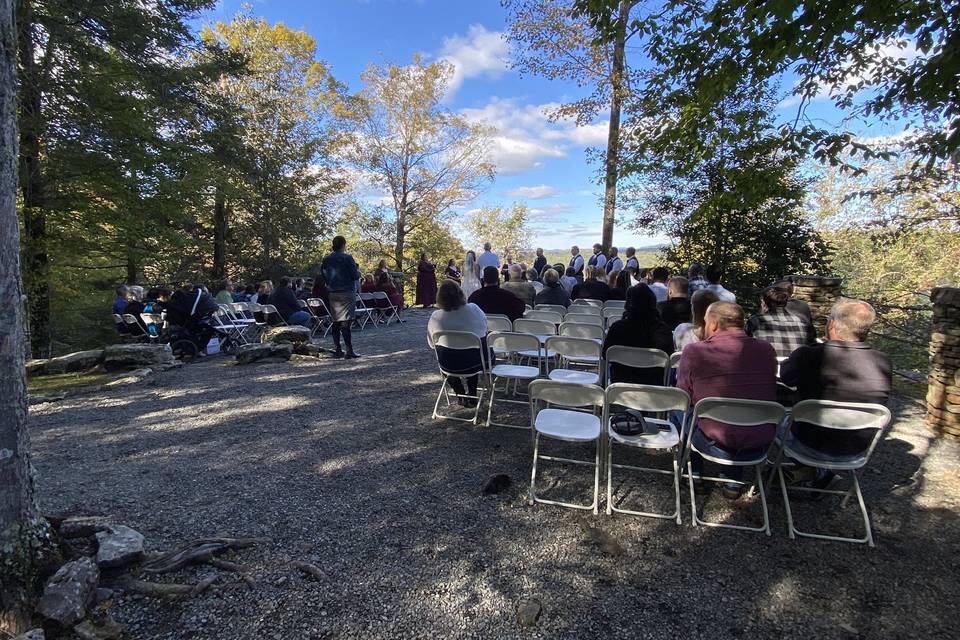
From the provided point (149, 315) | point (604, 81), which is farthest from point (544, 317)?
point (604, 81)

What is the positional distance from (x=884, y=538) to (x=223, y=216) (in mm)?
18388

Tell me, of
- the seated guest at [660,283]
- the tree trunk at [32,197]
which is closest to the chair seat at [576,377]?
the seated guest at [660,283]

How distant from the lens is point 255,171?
11.5 meters

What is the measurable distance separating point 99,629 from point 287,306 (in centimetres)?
860

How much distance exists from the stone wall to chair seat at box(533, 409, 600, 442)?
525cm

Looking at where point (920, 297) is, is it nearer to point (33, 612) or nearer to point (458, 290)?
point (458, 290)

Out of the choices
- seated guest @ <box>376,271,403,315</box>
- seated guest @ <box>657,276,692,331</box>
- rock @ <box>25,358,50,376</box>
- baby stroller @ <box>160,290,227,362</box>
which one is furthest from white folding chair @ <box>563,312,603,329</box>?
rock @ <box>25,358,50,376</box>

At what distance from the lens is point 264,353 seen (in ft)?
25.6

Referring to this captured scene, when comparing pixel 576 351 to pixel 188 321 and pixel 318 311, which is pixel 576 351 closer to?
pixel 188 321

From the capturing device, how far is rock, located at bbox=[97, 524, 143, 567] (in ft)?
7.18

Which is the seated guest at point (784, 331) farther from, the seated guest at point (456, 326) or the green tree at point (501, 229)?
the green tree at point (501, 229)

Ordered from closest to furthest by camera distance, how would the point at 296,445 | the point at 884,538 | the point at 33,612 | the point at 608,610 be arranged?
1. the point at 33,612
2. the point at 608,610
3. the point at 884,538
4. the point at 296,445

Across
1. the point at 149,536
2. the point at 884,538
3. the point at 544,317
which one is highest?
the point at 544,317

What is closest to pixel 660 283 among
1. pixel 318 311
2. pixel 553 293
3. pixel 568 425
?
pixel 553 293
